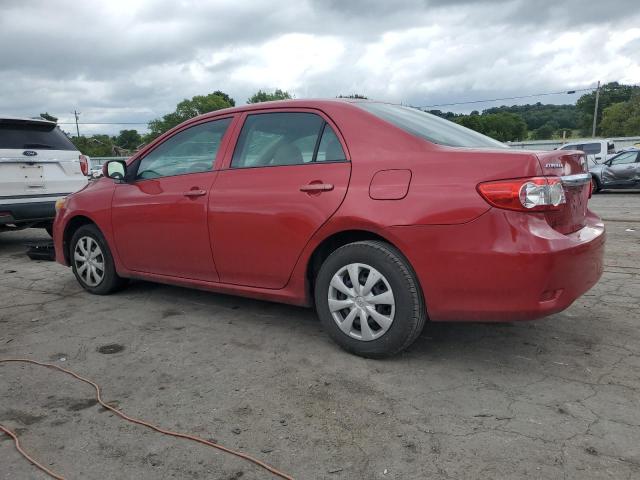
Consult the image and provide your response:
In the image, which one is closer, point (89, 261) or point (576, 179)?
point (576, 179)

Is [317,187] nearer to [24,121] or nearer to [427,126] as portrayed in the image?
[427,126]

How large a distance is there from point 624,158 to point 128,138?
3414 inches

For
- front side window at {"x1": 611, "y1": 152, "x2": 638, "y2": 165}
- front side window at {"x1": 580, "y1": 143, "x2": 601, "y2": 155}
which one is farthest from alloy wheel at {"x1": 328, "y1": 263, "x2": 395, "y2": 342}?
front side window at {"x1": 580, "y1": 143, "x2": 601, "y2": 155}

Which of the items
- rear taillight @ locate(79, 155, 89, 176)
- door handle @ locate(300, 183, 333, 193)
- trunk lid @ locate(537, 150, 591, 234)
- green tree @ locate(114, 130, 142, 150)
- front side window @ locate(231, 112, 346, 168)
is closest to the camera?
trunk lid @ locate(537, 150, 591, 234)

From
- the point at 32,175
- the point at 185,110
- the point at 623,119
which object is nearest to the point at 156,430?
the point at 32,175

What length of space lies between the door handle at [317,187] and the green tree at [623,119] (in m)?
65.6

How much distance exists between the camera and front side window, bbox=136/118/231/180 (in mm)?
4148

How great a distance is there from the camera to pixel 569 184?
3.03 meters

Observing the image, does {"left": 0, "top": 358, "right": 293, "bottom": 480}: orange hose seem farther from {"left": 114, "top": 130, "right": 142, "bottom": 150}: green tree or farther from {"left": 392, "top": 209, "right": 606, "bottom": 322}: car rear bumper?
{"left": 114, "top": 130, "right": 142, "bottom": 150}: green tree

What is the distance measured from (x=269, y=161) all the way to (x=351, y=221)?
0.88 metres

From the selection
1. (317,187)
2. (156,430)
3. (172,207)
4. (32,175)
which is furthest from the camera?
(32,175)

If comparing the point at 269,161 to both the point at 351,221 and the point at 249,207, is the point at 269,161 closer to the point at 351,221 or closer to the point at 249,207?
the point at 249,207

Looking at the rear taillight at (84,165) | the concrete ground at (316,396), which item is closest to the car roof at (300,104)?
the concrete ground at (316,396)

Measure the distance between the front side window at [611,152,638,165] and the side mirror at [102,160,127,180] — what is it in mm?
15496
